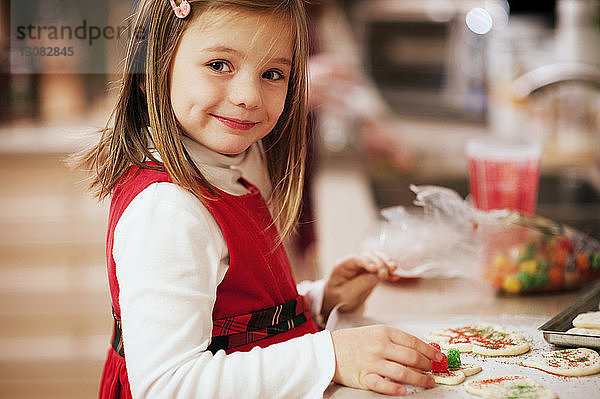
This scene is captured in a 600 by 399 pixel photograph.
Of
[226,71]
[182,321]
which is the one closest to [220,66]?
[226,71]

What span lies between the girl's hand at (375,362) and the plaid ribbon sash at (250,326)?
0.09 m

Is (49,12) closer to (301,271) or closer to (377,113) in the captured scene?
(301,271)

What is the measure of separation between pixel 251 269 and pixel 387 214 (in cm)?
41

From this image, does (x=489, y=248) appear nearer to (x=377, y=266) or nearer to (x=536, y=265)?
(x=536, y=265)

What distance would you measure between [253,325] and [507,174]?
78 centimetres

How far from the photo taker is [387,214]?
3.93 ft

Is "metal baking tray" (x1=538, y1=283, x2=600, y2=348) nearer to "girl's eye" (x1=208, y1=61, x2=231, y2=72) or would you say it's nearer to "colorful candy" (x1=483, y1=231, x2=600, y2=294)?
"colorful candy" (x1=483, y1=231, x2=600, y2=294)

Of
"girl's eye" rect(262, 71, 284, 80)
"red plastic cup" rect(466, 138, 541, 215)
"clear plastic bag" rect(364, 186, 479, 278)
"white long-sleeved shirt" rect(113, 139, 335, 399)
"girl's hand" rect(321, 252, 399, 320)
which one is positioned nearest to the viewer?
"white long-sleeved shirt" rect(113, 139, 335, 399)

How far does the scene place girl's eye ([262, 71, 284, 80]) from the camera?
83 centimetres

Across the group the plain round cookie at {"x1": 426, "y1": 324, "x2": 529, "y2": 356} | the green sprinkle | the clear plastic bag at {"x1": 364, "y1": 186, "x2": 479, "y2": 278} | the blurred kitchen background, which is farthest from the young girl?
the blurred kitchen background

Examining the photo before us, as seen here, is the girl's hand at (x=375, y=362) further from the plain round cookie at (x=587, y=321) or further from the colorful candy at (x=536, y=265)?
the colorful candy at (x=536, y=265)

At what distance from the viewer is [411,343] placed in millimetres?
806

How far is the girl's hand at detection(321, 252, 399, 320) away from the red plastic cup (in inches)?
18.5

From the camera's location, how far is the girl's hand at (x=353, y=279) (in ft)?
3.44
